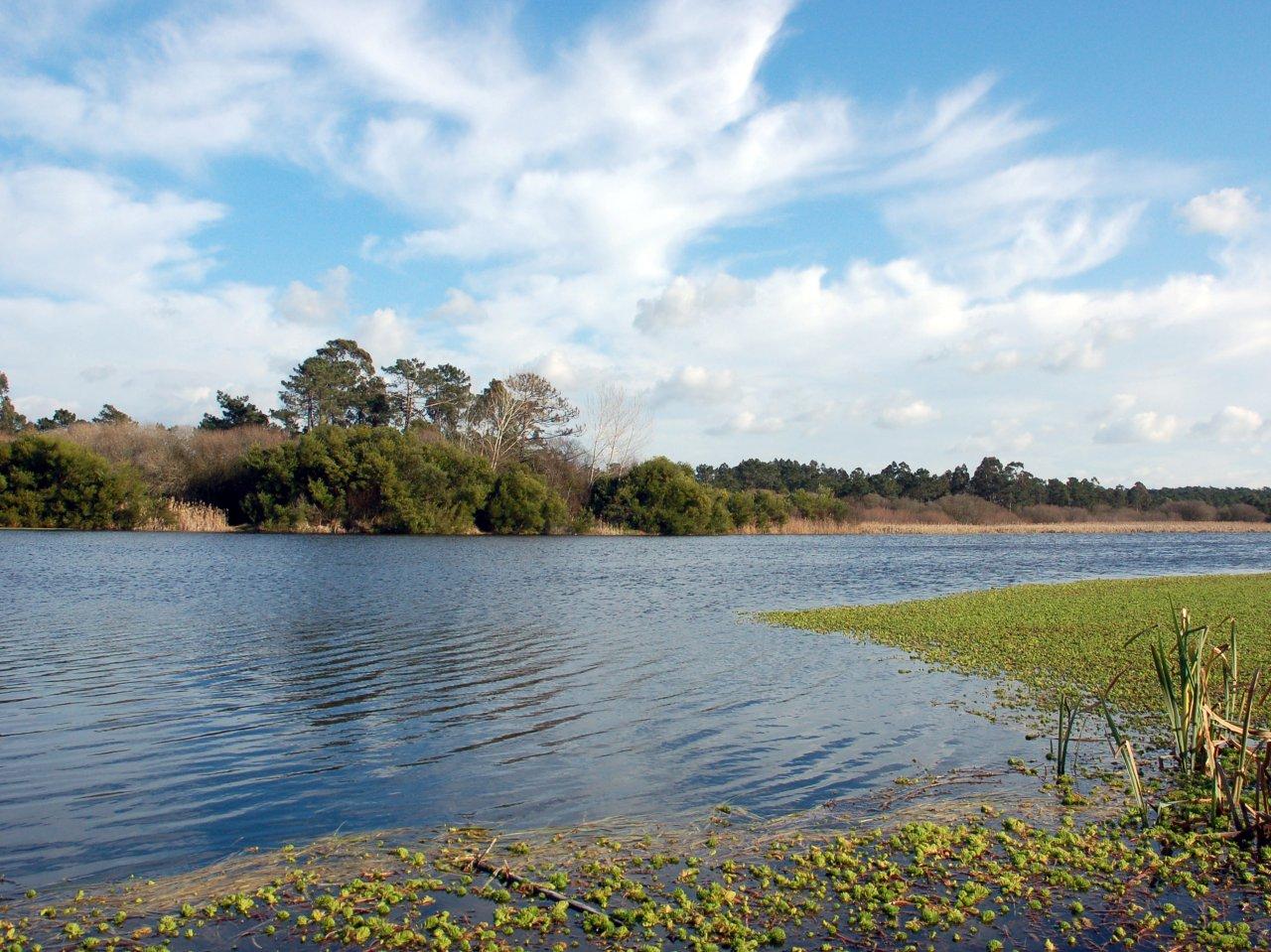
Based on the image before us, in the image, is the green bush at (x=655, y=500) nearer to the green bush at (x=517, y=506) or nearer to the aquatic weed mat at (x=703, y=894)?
the green bush at (x=517, y=506)

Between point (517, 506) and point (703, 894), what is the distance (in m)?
66.9

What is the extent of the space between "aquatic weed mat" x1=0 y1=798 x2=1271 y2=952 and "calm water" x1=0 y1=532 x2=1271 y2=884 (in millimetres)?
813

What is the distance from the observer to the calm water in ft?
28.9

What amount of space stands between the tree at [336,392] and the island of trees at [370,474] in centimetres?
14

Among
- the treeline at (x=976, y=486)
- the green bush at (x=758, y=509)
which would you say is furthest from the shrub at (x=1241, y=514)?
the green bush at (x=758, y=509)

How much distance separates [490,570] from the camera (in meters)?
36.8

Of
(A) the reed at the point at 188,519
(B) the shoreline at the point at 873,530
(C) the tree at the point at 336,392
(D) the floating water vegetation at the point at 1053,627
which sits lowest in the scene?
(D) the floating water vegetation at the point at 1053,627

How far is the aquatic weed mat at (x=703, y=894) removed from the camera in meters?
6.10

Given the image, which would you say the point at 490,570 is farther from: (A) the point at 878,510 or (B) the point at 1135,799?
(A) the point at 878,510

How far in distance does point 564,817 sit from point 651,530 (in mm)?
73730

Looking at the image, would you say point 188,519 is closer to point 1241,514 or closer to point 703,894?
point 703,894

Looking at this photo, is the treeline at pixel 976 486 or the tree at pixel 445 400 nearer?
the tree at pixel 445 400

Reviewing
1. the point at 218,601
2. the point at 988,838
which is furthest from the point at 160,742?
the point at 218,601

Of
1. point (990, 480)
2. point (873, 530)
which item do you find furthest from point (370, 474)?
point (990, 480)
